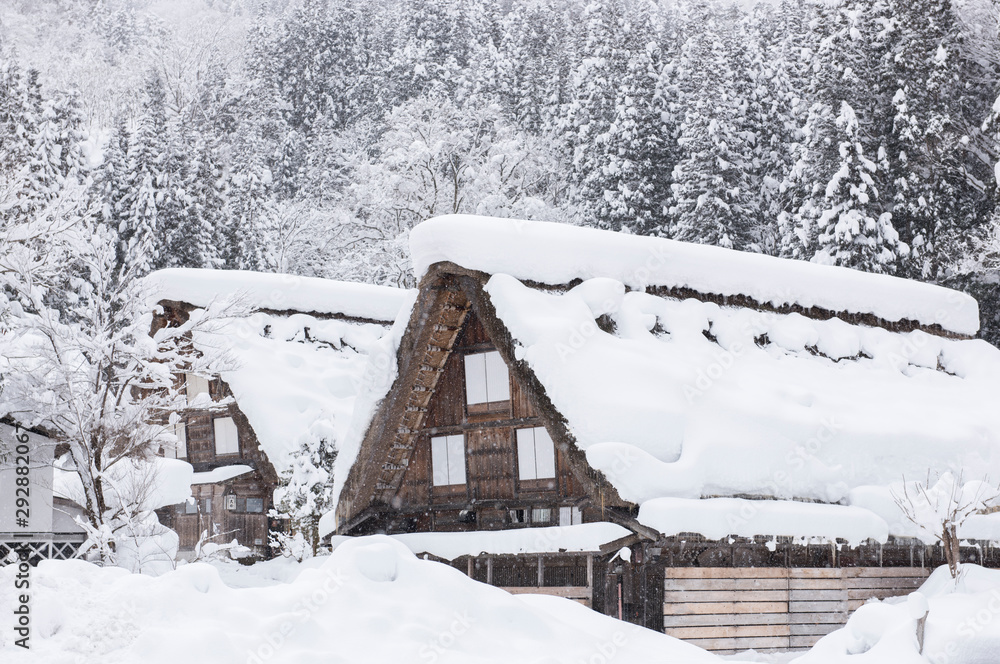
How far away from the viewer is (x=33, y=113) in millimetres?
39531

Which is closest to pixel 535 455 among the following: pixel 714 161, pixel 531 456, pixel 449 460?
pixel 531 456

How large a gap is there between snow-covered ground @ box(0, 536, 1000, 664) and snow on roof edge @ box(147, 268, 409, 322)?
15.1m

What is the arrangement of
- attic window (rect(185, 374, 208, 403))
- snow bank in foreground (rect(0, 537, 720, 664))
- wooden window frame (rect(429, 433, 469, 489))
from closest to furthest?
snow bank in foreground (rect(0, 537, 720, 664))
wooden window frame (rect(429, 433, 469, 489))
attic window (rect(185, 374, 208, 403))

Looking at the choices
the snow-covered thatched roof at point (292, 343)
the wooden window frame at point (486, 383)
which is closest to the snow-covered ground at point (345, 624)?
the wooden window frame at point (486, 383)

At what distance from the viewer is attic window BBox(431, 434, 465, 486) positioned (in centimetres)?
1616

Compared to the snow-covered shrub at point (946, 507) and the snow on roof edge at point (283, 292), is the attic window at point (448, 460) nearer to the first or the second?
the snow-covered shrub at point (946, 507)

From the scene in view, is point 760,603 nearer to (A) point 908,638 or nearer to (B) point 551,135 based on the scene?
(A) point 908,638

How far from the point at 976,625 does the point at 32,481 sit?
12.9 metres

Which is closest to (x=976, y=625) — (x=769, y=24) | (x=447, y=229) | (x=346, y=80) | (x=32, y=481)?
(x=447, y=229)

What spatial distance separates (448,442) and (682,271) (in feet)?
15.0

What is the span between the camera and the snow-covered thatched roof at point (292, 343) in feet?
71.6

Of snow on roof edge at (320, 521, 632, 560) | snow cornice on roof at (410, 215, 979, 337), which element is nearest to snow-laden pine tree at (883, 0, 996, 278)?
snow cornice on roof at (410, 215, 979, 337)

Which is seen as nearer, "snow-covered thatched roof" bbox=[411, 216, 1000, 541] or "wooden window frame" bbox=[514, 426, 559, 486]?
"snow-covered thatched roof" bbox=[411, 216, 1000, 541]

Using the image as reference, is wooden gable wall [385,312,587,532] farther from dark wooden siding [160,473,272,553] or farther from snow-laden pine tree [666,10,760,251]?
snow-laden pine tree [666,10,760,251]
